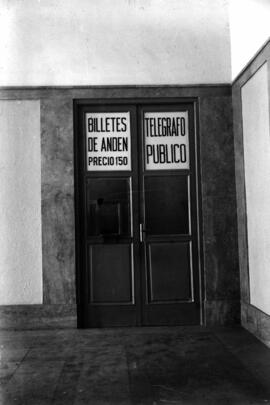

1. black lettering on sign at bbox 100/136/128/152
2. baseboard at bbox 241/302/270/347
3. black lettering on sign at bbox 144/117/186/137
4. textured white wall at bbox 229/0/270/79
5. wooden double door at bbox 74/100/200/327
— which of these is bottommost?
baseboard at bbox 241/302/270/347

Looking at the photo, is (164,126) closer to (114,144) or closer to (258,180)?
(114,144)

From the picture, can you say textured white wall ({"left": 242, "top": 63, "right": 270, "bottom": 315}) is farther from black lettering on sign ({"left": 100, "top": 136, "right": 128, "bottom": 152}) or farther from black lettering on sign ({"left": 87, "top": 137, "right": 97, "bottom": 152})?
black lettering on sign ({"left": 87, "top": 137, "right": 97, "bottom": 152})

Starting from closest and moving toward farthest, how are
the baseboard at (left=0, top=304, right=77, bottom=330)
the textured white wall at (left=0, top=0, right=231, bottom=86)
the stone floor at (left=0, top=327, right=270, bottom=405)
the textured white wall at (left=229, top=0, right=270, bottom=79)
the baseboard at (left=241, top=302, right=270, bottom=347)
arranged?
the stone floor at (left=0, top=327, right=270, bottom=405), the textured white wall at (left=229, top=0, right=270, bottom=79), the baseboard at (left=241, top=302, right=270, bottom=347), the baseboard at (left=0, top=304, right=77, bottom=330), the textured white wall at (left=0, top=0, right=231, bottom=86)

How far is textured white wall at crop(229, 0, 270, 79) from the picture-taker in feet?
15.5

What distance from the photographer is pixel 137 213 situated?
233 inches

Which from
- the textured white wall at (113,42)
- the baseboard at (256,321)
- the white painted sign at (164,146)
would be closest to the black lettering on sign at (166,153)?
the white painted sign at (164,146)

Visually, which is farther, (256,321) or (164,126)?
(164,126)

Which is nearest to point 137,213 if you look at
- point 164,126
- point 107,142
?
point 107,142

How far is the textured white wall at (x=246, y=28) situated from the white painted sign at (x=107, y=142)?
161 cm

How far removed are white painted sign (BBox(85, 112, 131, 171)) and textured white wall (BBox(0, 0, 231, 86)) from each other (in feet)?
1.56

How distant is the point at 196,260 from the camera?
591cm

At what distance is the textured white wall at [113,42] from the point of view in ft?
19.1

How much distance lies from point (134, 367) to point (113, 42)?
395cm

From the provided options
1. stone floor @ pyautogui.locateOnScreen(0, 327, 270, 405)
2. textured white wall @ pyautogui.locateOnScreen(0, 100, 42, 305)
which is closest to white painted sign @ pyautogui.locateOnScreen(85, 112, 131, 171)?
textured white wall @ pyautogui.locateOnScreen(0, 100, 42, 305)
